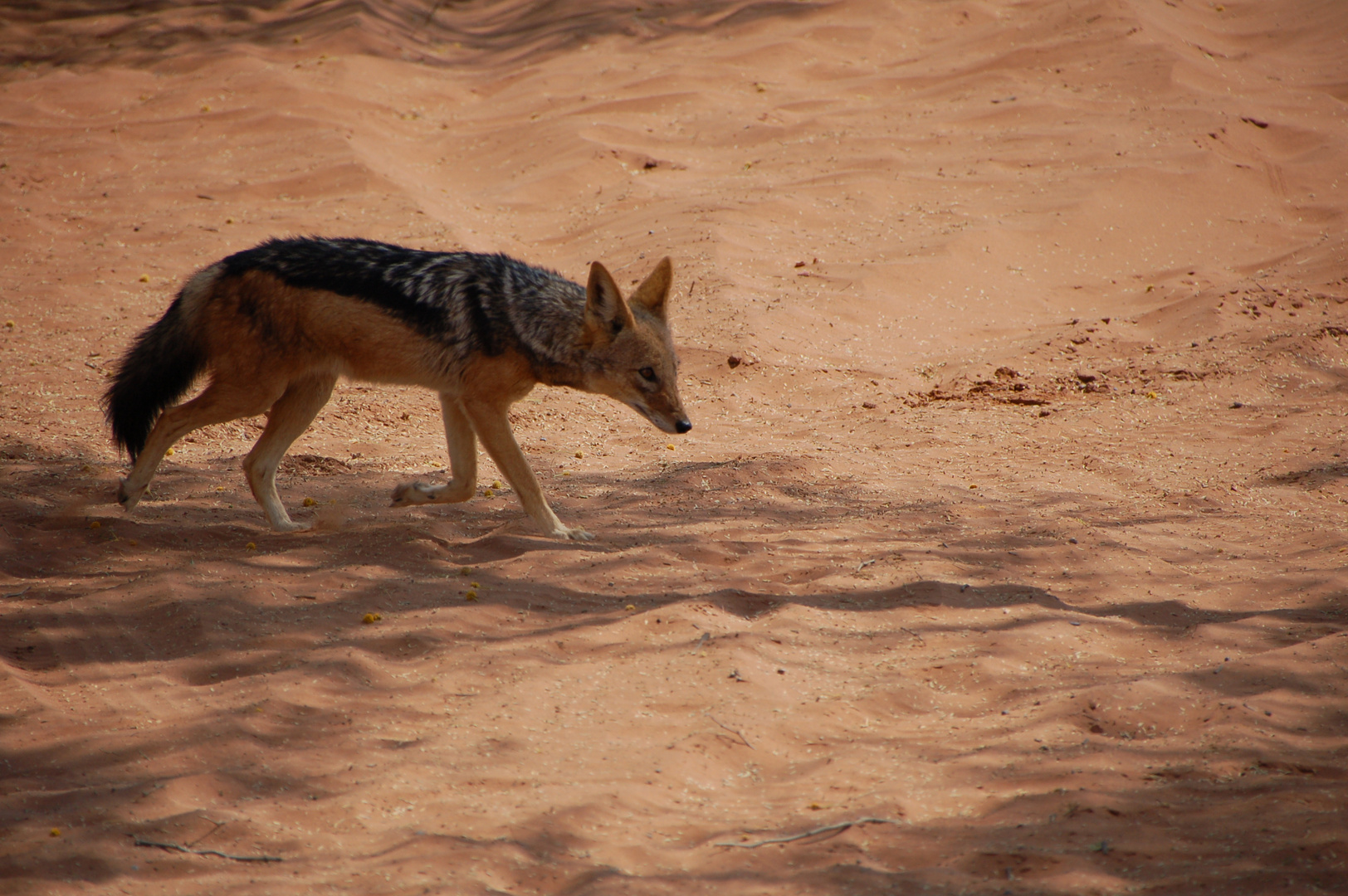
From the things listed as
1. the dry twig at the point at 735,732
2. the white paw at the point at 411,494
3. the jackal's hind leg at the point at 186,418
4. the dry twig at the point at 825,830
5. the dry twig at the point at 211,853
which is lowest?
the white paw at the point at 411,494

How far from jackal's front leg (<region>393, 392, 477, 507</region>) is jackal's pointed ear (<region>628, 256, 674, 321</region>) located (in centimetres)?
121

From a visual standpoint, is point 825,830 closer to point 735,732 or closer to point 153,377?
point 735,732

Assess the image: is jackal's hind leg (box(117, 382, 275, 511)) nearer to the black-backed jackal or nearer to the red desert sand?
the black-backed jackal

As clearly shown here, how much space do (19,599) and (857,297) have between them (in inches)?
279

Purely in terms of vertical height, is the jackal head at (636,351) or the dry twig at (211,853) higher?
the jackal head at (636,351)

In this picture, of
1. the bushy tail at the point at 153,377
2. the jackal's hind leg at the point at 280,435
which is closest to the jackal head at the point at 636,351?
the jackal's hind leg at the point at 280,435

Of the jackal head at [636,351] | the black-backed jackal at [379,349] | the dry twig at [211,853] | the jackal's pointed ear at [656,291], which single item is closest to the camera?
the dry twig at [211,853]

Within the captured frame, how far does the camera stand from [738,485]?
6402mm

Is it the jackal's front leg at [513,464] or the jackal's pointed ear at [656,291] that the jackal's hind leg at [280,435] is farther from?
the jackal's pointed ear at [656,291]

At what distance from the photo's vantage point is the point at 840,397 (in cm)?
838

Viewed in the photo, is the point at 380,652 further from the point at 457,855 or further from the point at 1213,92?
the point at 1213,92

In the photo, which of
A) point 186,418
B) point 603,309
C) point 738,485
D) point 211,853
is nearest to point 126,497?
point 186,418

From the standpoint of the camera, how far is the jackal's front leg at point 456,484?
19.6 ft

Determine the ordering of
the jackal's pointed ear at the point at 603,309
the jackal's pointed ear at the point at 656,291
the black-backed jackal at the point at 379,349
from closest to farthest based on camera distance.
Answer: the black-backed jackal at the point at 379,349 → the jackal's pointed ear at the point at 603,309 → the jackal's pointed ear at the point at 656,291
